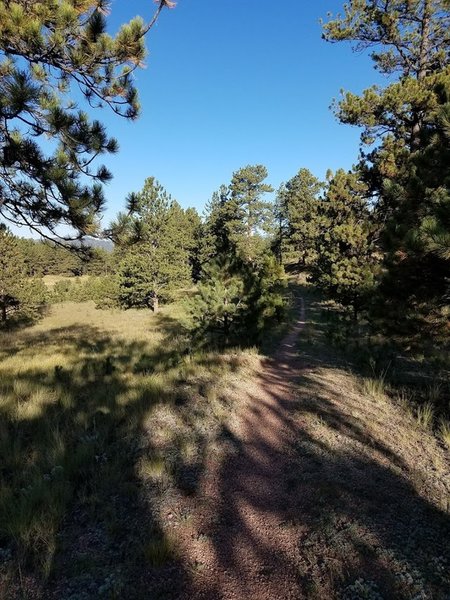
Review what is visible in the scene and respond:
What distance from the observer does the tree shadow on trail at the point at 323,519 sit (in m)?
2.90

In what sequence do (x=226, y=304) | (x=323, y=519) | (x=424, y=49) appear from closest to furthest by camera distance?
1. (x=323, y=519)
2. (x=226, y=304)
3. (x=424, y=49)

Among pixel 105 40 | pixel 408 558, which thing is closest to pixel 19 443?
pixel 408 558

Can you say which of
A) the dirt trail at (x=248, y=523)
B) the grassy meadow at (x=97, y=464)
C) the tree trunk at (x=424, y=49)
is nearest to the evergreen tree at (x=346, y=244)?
the tree trunk at (x=424, y=49)

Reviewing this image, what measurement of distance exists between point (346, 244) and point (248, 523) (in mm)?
12233

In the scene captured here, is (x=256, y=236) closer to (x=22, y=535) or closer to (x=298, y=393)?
(x=298, y=393)

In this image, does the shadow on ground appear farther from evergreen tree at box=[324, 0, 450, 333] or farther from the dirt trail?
evergreen tree at box=[324, 0, 450, 333]

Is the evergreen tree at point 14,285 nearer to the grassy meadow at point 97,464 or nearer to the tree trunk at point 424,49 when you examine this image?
the grassy meadow at point 97,464

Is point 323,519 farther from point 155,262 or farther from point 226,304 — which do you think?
point 155,262

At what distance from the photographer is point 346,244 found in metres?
14.0

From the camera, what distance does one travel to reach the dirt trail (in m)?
2.92

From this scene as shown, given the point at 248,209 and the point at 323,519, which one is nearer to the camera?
the point at 323,519

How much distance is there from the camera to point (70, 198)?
221 inches

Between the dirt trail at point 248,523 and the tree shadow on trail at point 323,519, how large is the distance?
0.01 metres

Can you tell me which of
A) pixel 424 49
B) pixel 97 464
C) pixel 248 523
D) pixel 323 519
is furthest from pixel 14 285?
pixel 424 49
